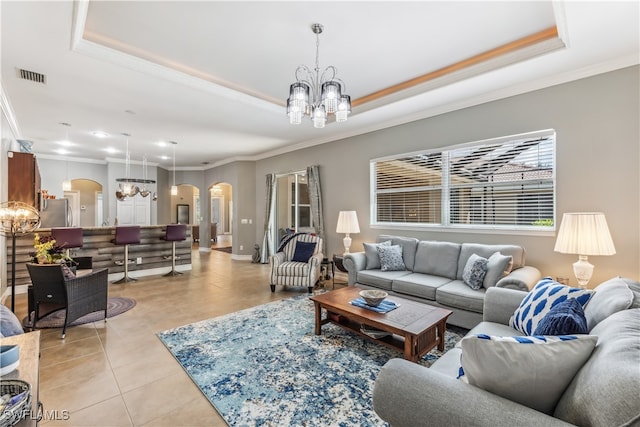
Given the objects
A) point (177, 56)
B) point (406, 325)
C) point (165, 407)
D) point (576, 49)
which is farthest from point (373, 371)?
point (177, 56)

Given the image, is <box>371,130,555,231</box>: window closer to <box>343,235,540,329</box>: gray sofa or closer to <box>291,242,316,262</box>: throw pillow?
<box>343,235,540,329</box>: gray sofa

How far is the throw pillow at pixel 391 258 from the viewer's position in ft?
13.8

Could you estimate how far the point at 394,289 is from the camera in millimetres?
3814

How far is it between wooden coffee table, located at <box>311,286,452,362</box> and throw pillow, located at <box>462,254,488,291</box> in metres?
0.78

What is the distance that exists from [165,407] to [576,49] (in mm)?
4648

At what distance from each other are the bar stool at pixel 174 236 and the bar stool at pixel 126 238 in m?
0.55

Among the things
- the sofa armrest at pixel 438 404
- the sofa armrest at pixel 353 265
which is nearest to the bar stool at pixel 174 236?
the sofa armrest at pixel 353 265

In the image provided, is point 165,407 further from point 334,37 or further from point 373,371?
point 334,37

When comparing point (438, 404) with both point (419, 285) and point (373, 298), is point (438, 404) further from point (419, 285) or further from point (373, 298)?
point (419, 285)

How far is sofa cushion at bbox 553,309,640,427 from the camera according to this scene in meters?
0.83

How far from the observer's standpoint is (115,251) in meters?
5.70

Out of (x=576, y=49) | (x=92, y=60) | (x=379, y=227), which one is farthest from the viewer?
(x=379, y=227)

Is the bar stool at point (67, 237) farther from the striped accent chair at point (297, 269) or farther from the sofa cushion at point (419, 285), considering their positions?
the sofa cushion at point (419, 285)

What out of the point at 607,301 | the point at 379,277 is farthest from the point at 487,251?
the point at 607,301
